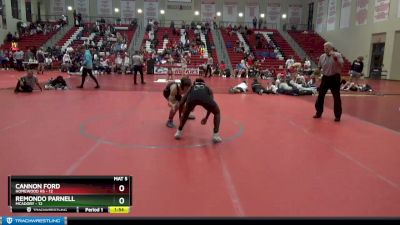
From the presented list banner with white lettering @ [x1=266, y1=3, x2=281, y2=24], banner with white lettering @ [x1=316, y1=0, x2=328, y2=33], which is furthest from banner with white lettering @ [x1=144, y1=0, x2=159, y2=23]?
banner with white lettering @ [x1=316, y1=0, x2=328, y2=33]

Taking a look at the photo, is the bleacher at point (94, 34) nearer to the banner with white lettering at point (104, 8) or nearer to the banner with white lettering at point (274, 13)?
the banner with white lettering at point (104, 8)

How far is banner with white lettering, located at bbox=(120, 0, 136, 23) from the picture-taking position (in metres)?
33.3

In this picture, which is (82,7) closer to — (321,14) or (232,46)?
(232,46)

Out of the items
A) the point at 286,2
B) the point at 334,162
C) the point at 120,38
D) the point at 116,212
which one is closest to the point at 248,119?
the point at 334,162

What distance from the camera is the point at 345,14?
2636 cm

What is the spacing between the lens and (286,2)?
34.1 metres

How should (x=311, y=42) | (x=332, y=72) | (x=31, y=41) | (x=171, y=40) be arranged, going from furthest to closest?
(x=311, y=42) → (x=171, y=40) → (x=31, y=41) → (x=332, y=72)

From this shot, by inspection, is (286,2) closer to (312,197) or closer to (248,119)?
(248,119)

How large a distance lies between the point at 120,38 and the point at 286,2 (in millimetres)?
18143

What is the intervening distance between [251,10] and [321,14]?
7100 millimetres

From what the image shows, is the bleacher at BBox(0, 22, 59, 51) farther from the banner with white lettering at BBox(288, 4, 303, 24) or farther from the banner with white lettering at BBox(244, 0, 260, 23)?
the banner with white lettering at BBox(288, 4, 303, 24)

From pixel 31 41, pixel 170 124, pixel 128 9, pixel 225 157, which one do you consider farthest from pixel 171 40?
pixel 225 157

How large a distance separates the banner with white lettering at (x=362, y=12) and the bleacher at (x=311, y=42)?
443cm

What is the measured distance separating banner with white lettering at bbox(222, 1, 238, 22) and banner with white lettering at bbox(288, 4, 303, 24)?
5799mm
